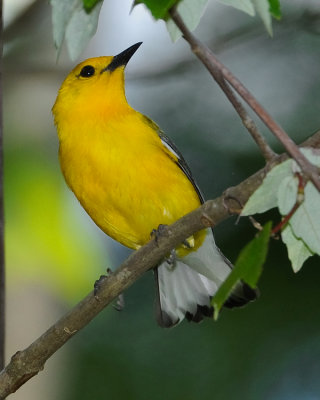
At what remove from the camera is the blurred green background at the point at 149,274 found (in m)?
5.72

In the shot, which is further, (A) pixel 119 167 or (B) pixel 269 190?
(A) pixel 119 167

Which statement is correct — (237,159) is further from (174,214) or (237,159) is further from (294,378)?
(174,214)

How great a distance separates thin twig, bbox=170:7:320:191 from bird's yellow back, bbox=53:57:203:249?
6.94 feet

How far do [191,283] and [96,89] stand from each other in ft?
3.90

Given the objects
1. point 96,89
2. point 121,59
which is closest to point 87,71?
point 96,89

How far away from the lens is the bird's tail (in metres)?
4.62

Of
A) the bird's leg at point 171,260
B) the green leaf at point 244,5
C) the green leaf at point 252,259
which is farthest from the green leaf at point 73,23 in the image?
the bird's leg at point 171,260

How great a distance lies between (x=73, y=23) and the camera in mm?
2322

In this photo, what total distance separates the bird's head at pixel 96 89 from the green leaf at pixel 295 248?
2.29 m

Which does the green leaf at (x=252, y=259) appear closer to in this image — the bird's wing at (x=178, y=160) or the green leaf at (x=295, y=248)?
the green leaf at (x=295, y=248)

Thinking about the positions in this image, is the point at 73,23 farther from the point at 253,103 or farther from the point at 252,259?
the point at 252,259

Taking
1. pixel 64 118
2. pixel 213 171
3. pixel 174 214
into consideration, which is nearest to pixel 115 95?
pixel 64 118

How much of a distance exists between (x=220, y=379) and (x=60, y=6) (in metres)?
4.82

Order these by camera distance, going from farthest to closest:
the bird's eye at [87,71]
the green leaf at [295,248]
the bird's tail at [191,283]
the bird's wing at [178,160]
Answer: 1. the bird's eye at [87,71]
2. the bird's tail at [191,283]
3. the bird's wing at [178,160]
4. the green leaf at [295,248]
